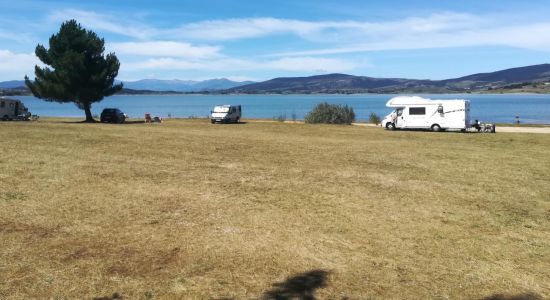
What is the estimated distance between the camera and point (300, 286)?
21.3ft

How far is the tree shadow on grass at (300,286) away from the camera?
20.2 feet

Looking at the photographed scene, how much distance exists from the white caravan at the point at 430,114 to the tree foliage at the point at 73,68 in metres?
27.8

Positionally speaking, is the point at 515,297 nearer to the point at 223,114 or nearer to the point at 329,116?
the point at 223,114

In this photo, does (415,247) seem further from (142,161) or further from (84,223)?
(142,161)

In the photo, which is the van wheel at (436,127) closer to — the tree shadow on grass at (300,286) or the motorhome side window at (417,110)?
the motorhome side window at (417,110)

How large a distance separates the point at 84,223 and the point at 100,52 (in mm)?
41170

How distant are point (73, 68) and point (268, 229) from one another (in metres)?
40.5

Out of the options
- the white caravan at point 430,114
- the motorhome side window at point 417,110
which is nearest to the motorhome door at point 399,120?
the white caravan at point 430,114

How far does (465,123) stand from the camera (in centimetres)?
3512

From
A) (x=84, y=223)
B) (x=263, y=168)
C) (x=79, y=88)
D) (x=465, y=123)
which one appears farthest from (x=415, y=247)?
(x=79, y=88)

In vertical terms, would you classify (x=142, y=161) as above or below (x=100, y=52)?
below

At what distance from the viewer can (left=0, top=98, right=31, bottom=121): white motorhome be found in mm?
44344

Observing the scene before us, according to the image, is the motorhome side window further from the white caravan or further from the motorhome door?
the motorhome door

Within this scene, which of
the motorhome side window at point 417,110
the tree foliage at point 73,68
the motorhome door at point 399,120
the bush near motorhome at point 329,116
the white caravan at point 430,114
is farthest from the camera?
the bush near motorhome at point 329,116
